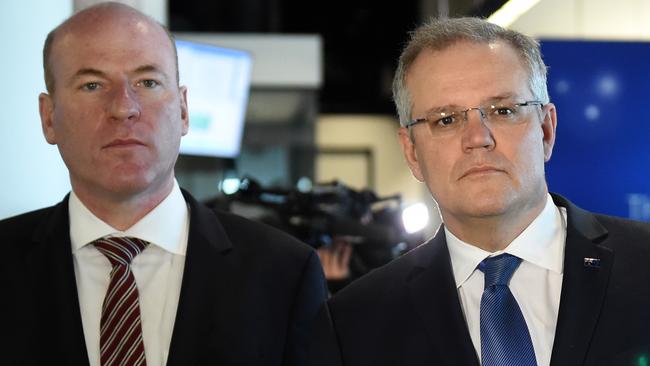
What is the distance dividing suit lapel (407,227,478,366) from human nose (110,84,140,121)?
675 millimetres

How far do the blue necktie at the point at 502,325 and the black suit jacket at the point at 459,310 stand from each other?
0.13ft

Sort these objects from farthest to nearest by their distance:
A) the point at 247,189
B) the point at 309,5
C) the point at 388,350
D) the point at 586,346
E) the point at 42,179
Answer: the point at 309,5
the point at 247,189
the point at 42,179
the point at 388,350
the point at 586,346

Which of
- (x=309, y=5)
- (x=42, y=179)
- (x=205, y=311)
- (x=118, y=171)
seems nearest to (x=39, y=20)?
(x=42, y=179)

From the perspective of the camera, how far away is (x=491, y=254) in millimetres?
1885

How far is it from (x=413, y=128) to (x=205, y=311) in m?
0.58

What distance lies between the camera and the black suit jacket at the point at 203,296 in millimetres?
1988

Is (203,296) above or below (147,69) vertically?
below

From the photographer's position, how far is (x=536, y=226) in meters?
1.88

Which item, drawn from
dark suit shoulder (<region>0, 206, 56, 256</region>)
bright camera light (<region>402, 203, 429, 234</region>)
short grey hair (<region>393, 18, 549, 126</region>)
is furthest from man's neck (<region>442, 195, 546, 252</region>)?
bright camera light (<region>402, 203, 429, 234</region>)

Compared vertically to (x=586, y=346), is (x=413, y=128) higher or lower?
higher

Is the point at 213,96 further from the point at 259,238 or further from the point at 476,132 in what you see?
the point at 476,132

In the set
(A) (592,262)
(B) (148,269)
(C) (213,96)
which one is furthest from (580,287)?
(C) (213,96)

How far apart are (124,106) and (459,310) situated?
0.82 m

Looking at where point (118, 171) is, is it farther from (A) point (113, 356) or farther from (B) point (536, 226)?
(B) point (536, 226)
